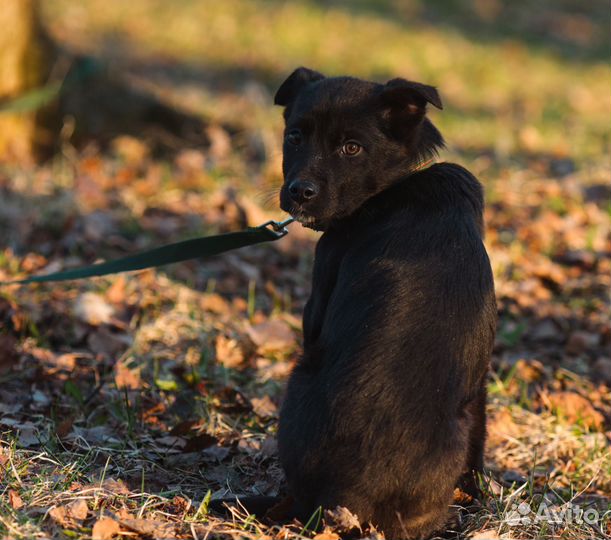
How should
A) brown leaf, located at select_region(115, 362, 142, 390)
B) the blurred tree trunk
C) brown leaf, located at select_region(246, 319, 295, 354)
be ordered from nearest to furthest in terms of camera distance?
brown leaf, located at select_region(115, 362, 142, 390) → brown leaf, located at select_region(246, 319, 295, 354) → the blurred tree trunk

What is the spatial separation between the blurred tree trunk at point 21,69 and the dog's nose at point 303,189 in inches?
174

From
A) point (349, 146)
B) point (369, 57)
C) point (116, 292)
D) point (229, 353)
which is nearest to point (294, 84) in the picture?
point (349, 146)

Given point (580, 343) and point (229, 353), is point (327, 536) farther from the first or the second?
point (580, 343)

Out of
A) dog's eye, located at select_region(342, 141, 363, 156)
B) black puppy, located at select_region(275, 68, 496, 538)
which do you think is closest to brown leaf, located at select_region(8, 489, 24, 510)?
black puppy, located at select_region(275, 68, 496, 538)

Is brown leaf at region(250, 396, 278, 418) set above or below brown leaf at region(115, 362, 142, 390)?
above

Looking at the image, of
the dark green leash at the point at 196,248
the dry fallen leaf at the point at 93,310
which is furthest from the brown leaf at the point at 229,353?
the dark green leash at the point at 196,248

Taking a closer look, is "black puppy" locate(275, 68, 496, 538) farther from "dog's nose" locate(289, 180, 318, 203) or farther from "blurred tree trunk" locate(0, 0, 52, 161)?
"blurred tree trunk" locate(0, 0, 52, 161)

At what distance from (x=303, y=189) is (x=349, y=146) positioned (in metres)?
0.27

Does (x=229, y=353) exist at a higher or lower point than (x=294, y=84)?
lower

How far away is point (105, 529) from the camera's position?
2656mm

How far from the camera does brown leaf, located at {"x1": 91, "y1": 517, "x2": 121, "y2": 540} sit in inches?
104

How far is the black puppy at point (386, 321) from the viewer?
2.67m

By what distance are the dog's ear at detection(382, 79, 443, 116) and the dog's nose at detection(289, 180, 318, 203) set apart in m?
0.46

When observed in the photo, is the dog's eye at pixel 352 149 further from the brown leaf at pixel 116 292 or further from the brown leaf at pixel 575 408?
the brown leaf at pixel 116 292
